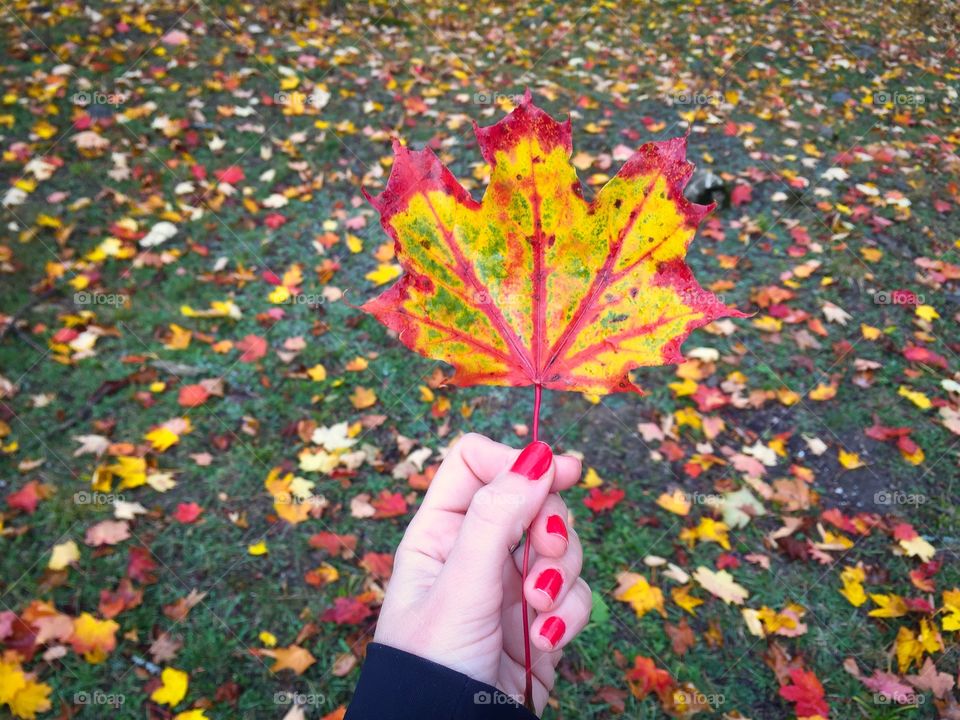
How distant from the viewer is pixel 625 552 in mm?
2752

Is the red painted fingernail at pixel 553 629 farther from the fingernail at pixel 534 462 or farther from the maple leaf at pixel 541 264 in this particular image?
the maple leaf at pixel 541 264

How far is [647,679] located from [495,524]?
1572 mm

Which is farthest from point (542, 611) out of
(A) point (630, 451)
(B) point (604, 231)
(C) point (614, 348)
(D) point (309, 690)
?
(A) point (630, 451)

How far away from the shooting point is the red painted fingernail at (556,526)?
1.34 meters

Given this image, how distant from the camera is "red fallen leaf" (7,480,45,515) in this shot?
2.84 metres

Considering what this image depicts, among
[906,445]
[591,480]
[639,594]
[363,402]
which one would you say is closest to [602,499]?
[591,480]

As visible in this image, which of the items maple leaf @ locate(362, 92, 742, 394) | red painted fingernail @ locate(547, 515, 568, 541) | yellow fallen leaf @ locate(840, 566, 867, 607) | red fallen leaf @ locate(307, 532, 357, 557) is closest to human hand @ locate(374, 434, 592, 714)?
red painted fingernail @ locate(547, 515, 568, 541)

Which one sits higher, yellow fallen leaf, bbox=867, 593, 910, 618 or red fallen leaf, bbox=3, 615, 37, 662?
yellow fallen leaf, bbox=867, 593, 910, 618

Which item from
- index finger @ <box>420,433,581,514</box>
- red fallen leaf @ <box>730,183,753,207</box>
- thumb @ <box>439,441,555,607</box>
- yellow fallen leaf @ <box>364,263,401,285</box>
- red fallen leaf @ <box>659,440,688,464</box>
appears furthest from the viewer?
red fallen leaf @ <box>730,183,753,207</box>

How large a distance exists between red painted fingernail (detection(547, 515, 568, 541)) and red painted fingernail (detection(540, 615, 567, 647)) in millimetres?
185

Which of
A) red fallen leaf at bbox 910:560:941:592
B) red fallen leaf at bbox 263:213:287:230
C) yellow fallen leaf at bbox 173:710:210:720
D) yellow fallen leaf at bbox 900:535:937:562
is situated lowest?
yellow fallen leaf at bbox 173:710:210:720

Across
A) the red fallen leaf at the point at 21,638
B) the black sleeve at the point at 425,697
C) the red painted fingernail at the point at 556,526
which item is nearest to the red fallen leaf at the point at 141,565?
the red fallen leaf at the point at 21,638

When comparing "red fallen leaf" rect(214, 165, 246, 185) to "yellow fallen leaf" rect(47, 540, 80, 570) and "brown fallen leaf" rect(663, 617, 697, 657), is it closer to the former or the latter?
"yellow fallen leaf" rect(47, 540, 80, 570)

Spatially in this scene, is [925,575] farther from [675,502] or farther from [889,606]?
[675,502]
